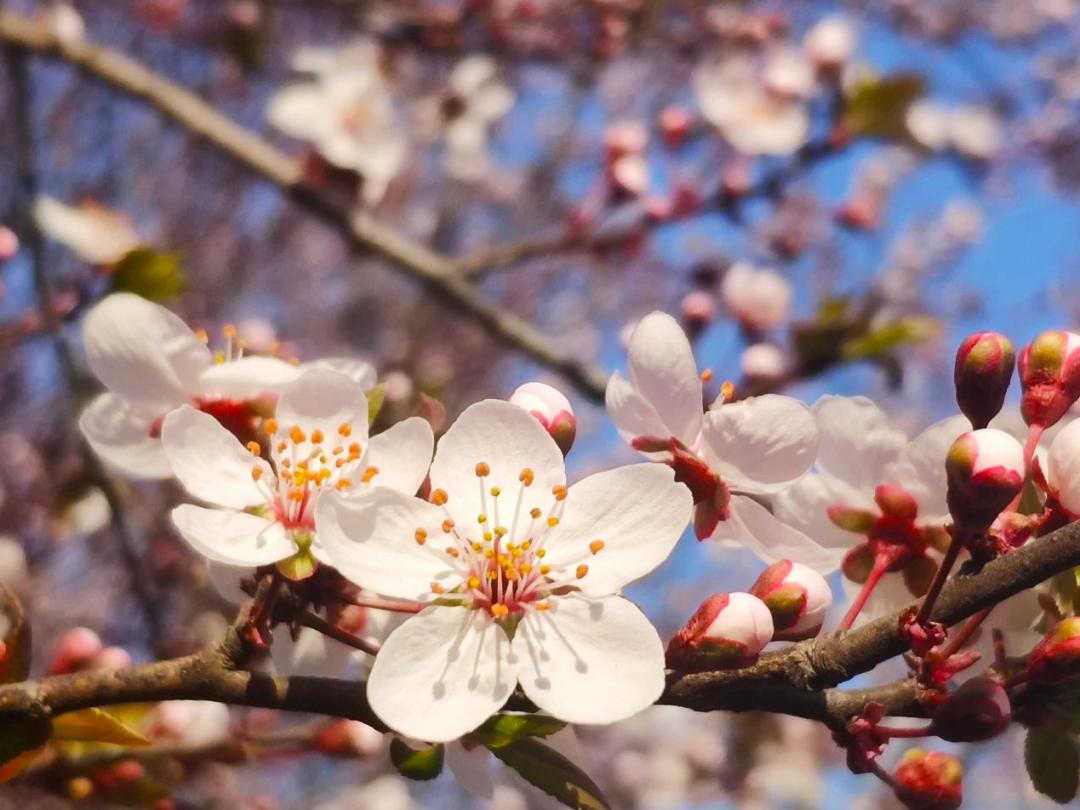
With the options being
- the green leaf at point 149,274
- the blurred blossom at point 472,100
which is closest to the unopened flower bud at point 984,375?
the green leaf at point 149,274

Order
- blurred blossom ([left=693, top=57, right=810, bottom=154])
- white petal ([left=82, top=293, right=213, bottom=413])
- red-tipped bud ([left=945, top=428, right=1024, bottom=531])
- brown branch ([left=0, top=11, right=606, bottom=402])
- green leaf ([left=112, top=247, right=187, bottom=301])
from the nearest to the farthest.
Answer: red-tipped bud ([left=945, top=428, right=1024, bottom=531]) → white petal ([left=82, top=293, right=213, bottom=413]) → green leaf ([left=112, top=247, right=187, bottom=301]) → brown branch ([left=0, top=11, right=606, bottom=402]) → blurred blossom ([left=693, top=57, right=810, bottom=154])

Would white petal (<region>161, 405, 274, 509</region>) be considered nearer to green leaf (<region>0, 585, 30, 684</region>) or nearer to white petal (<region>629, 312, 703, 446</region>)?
green leaf (<region>0, 585, 30, 684</region>)

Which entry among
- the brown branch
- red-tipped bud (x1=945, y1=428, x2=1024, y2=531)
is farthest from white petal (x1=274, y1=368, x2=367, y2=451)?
the brown branch

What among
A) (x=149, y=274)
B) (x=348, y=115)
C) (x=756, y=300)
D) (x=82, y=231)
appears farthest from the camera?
(x=348, y=115)

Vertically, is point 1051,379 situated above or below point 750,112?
below

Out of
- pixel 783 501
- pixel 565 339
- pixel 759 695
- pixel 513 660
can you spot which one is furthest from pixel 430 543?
pixel 565 339

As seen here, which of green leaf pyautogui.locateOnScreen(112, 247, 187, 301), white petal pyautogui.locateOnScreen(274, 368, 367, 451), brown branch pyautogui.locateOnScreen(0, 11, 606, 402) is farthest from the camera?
brown branch pyautogui.locateOnScreen(0, 11, 606, 402)

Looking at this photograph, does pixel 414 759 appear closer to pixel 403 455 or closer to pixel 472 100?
pixel 403 455

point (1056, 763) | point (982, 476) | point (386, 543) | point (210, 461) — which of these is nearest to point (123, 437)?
point (210, 461)
